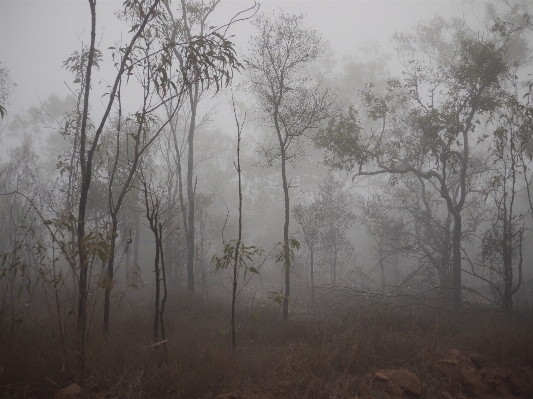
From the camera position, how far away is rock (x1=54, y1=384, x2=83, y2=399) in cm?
342

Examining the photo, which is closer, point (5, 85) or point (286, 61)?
point (286, 61)

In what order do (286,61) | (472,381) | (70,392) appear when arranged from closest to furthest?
(70,392), (472,381), (286,61)

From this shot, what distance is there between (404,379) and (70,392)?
434 centimetres

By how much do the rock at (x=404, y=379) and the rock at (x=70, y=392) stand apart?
3925 mm

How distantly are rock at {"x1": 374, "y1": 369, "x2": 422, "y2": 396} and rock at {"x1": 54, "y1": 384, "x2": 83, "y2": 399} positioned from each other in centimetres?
393

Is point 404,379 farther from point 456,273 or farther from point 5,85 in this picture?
point 5,85

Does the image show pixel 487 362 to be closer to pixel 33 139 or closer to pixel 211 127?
pixel 211 127

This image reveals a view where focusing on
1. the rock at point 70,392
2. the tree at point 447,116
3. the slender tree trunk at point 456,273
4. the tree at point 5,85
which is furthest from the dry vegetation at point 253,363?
the tree at point 5,85

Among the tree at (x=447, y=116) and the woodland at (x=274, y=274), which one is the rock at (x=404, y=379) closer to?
the woodland at (x=274, y=274)

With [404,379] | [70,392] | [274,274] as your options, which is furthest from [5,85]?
[404,379]

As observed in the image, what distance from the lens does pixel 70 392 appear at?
3457 millimetres

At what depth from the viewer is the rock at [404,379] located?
4.79m

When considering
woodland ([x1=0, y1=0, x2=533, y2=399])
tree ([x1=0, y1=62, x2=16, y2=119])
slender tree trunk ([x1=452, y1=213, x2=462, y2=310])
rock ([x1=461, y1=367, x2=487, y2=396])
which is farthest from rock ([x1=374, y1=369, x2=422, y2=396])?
tree ([x1=0, y1=62, x2=16, y2=119])

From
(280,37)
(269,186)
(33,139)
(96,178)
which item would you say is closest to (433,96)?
(280,37)
